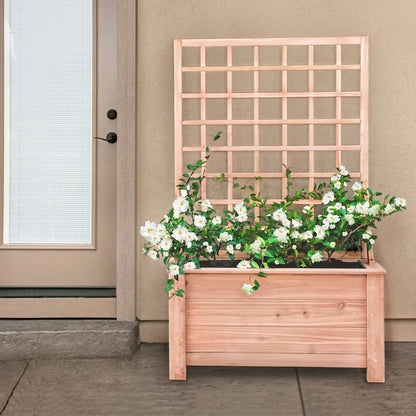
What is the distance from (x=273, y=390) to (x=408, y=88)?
4.94 feet

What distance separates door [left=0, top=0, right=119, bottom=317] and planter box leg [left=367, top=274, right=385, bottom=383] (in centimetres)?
129

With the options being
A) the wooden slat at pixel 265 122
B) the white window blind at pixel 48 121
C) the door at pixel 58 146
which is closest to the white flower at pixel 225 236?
the wooden slat at pixel 265 122

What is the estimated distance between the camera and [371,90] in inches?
84.5

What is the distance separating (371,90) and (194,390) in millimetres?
1569

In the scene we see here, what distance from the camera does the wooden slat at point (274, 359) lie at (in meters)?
1.76

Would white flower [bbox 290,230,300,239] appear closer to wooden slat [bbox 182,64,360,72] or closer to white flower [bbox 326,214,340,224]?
white flower [bbox 326,214,340,224]

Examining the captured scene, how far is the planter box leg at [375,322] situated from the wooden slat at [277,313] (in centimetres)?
3

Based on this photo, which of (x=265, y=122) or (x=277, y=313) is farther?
(x=265, y=122)

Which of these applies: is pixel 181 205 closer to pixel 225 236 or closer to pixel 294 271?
pixel 225 236

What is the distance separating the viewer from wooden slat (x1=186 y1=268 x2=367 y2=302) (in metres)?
1.75

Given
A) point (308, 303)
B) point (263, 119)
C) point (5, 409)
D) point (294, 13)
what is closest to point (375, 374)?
point (308, 303)

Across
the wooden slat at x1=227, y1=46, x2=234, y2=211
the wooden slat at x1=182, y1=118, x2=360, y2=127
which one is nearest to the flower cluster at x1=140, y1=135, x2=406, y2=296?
the wooden slat at x1=227, y1=46, x2=234, y2=211

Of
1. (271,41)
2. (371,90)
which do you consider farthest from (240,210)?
(371,90)

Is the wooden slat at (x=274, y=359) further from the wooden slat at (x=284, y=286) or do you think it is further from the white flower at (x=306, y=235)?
the white flower at (x=306, y=235)
